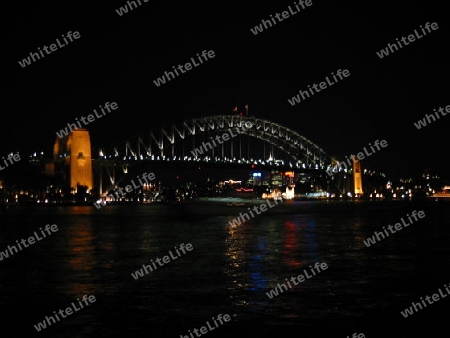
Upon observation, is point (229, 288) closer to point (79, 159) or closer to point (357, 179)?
point (79, 159)

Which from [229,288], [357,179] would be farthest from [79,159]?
[229,288]

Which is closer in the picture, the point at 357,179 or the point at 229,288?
the point at 229,288

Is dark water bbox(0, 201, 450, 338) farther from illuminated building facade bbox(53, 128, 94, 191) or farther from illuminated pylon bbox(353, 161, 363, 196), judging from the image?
illuminated pylon bbox(353, 161, 363, 196)

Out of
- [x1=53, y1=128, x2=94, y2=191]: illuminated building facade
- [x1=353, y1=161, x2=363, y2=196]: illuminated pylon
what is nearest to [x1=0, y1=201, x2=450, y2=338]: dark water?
[x1=53, y1=128, x2=94, y2=191]: illuminated building facade

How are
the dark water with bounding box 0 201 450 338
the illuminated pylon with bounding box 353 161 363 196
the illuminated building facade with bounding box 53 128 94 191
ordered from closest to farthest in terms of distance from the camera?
the dark water with bounding box 0 201 450 338, the illuminated building facade with bounding box 53 128 94 191, the illuminated pylon with bounding box 353 161 363 196

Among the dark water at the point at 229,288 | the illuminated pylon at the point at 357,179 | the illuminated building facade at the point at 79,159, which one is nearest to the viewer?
the dark water at the point at 229,288

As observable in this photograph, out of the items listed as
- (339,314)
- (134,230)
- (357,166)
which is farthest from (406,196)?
(339,314)

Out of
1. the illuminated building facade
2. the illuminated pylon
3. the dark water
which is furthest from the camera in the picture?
the illuminated pylon

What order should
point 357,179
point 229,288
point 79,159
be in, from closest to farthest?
point 229,288 → point 79,159 → point 357,179

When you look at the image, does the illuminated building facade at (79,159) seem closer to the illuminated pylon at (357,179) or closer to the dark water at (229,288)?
the illuminated pylon at (357,179)

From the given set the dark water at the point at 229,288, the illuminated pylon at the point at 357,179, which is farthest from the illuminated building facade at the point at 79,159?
the dark water at the point at 229,288

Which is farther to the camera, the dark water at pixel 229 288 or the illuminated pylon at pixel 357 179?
the illuminated pylon at pixel 357 179

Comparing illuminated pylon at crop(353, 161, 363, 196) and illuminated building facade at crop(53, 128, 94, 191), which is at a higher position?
illuminated building facade at crop(53, 128, 94, 191)

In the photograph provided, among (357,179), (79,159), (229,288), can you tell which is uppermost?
(79,159)
